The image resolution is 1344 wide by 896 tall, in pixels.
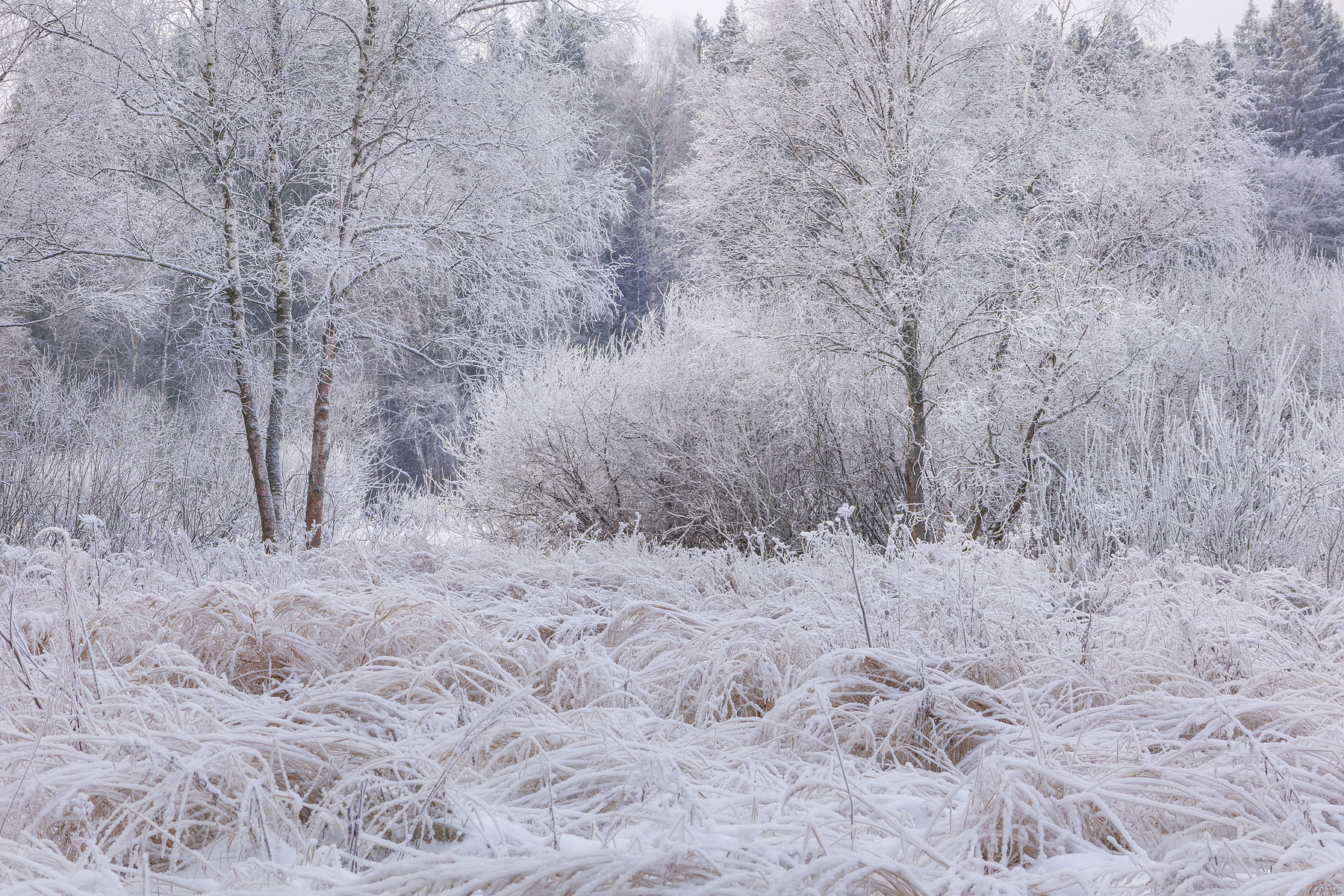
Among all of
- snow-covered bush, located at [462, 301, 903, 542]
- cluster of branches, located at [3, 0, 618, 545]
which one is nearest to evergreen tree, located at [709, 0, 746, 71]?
cluster of branches, located at [3, 0, 618, 545]

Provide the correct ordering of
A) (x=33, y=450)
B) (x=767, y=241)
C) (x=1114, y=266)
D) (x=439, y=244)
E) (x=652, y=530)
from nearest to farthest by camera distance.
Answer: (x=439, y=244), (x=33, y=450), (x=767, y=241), (x=652, y=530), (x=1114, y=266)

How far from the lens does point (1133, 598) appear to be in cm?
331

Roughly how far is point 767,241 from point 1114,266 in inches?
249

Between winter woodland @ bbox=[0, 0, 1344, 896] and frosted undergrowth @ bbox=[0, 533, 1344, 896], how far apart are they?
0.06 ft

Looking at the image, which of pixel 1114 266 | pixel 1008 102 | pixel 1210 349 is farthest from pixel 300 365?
pixel 1114 266

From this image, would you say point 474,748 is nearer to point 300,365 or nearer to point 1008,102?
point 300,365

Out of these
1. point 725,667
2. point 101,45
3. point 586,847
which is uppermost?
point 101,45

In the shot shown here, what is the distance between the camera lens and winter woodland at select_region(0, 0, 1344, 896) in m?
1.59

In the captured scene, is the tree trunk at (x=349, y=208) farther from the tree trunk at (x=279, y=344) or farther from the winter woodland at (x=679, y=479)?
the tree trunk at (x=279, y=344)

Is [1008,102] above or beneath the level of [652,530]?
above

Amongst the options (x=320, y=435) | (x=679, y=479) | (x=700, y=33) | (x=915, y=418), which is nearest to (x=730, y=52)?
(x=915, y=418)

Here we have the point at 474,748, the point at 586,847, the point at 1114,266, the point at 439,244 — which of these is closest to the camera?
the point at 586,847

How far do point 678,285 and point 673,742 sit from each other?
33.8 ft

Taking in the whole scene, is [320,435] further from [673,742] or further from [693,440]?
[673,742]
